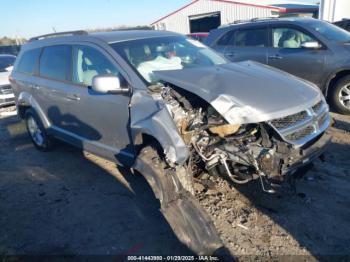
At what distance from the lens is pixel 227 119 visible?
2.81 metres

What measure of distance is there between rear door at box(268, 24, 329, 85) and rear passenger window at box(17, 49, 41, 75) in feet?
15.5

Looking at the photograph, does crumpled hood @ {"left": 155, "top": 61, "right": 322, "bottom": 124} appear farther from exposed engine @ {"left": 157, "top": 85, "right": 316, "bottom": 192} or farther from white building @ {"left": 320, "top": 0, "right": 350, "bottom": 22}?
white building @ {"left": 320, "top": 0, "right": 350, "bottom": 22}

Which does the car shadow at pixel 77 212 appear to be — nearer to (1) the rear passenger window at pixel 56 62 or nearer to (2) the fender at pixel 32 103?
(2) the fender at pixel 32 103

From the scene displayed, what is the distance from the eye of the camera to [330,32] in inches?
255

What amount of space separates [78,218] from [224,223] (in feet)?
5.38

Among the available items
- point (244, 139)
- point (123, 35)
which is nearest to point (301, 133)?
point (244, 139)

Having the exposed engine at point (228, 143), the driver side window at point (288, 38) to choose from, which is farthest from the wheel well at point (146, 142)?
the driver side window at point (288, 38)

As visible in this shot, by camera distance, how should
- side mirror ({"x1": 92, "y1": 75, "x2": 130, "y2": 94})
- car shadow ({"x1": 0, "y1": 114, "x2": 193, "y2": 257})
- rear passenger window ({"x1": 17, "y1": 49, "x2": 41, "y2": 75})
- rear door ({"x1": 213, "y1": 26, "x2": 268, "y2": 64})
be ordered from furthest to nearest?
rear door ({"x1": 213, "y1": 26, "x2": 268, "y2": 64}) < rear passenger window ({"x1": 17, "y1": 49, "x2": 41, "y2": 75}) < side mirror ({"x1": 92, "y1": 75, "x2": 130, "y2": 94}) < car shadow ({"x1": 0, "y1": 114, "x2": 193, "y2": 257})

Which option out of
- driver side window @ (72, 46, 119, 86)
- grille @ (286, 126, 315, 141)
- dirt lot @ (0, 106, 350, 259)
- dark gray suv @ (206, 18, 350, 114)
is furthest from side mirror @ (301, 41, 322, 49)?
driver side window @ (72, 46, 119, 86)

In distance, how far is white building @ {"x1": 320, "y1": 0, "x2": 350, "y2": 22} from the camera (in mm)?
16578

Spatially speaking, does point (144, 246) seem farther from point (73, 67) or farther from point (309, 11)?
point (309, 11)

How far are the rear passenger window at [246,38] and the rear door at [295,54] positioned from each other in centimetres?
24

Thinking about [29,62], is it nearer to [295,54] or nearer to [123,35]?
[123,35]

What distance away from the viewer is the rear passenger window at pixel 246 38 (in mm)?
7191
